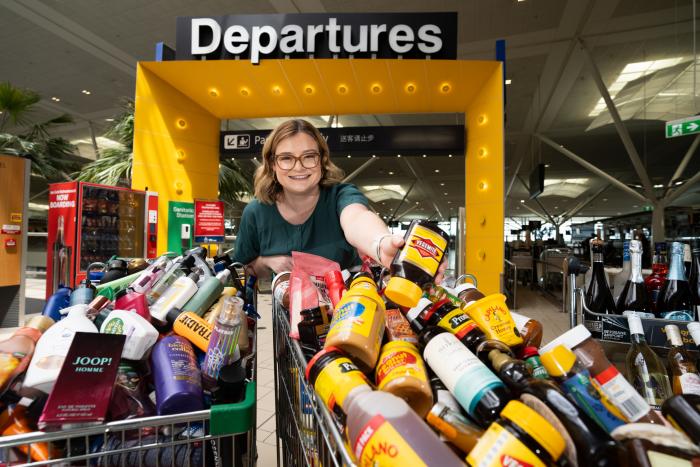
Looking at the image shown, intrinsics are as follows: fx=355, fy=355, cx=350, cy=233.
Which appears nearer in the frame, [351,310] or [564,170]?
[351,310]

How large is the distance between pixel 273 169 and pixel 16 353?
115 centimetres

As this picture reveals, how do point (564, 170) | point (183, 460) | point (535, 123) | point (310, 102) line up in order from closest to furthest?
1. point (183, 460)
2. point (310, 102)
3. point (535, 123)
4. point (564, 170)

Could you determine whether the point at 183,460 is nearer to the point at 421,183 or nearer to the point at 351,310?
the point at 351,310

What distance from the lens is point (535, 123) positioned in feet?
39.8

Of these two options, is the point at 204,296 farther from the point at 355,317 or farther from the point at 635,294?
the point at 635,294

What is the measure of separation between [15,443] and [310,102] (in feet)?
19.5

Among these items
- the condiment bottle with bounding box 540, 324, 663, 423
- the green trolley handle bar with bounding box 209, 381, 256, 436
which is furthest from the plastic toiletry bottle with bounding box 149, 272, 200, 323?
the condiment bottle with bounding box 540, 324, 663, 423

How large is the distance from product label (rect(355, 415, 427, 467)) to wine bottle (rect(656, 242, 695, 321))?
1799 millimetres

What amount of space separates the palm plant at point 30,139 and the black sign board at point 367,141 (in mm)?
3135

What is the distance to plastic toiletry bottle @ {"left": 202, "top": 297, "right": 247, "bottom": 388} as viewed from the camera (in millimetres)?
792

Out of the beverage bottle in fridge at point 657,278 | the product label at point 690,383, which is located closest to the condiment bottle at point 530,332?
the product label at point 690,383

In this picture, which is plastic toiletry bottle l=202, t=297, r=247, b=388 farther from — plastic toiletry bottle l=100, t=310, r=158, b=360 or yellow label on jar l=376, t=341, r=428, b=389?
yellow label on jar l=376, t=341, r=428, b=389

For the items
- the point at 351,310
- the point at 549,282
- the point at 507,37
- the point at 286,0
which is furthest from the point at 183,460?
the point at 549,282

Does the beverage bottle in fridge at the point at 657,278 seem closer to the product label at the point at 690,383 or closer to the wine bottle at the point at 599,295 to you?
the wine bottle at the point at 599,295
